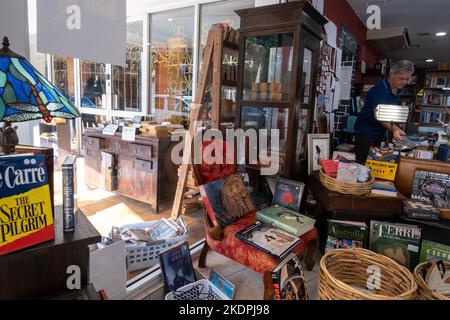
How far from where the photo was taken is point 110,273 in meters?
1.63

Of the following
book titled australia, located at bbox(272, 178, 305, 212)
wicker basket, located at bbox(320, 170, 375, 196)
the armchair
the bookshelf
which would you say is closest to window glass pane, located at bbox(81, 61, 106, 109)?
the armchair

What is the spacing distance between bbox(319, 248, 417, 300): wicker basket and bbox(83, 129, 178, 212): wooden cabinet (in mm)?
1844

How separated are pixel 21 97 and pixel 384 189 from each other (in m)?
1.98

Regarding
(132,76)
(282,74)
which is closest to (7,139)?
(282,74)

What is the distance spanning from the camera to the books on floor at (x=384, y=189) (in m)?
1.89

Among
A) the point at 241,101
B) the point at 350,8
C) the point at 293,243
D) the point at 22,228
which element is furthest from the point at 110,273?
the point at 350,8

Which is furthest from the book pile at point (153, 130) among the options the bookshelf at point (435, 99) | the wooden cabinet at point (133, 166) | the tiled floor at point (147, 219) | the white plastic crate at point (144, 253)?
the bookshelf at point (435, 99)

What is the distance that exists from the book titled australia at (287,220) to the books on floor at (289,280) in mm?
227

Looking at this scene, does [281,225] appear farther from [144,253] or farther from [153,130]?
[153,130]

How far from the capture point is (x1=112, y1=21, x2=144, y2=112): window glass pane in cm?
367

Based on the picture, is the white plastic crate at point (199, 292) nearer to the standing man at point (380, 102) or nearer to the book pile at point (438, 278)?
the book pile at point (438, 278)

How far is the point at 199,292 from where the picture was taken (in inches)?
66.5

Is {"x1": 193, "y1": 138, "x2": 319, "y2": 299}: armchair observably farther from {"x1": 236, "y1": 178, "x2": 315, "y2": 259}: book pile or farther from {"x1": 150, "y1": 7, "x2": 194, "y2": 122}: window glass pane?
{"x1": 150, "y1": 7, "x2": 194, "y2": 122}: window glass pane
